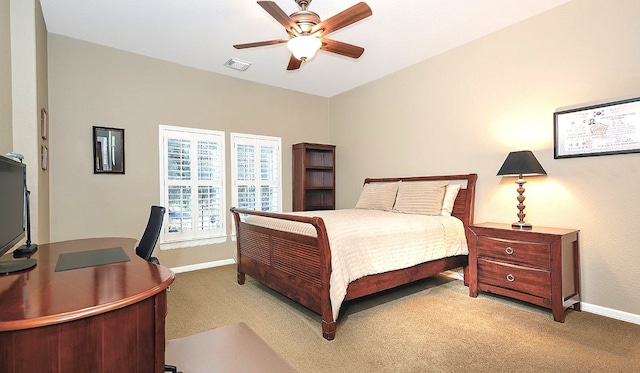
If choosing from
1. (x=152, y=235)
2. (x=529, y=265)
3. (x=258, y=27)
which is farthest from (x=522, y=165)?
(x=152, y=235)

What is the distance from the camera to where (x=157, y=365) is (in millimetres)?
1235

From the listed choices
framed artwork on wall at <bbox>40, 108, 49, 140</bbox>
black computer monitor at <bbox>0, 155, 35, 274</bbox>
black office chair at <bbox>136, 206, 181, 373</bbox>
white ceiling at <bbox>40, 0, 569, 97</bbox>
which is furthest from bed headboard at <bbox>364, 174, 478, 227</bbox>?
framed artwork on wall at <bbox>40, 108, 49, 140</bbox>

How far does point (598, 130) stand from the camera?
274 cm

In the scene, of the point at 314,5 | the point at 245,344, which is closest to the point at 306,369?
the point at 245,344

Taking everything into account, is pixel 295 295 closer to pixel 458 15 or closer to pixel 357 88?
pixel 458 15

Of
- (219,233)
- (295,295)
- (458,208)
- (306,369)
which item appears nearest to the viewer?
(306,369)

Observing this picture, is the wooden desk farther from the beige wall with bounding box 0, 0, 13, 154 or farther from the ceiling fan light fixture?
the ceiling fan light fixture

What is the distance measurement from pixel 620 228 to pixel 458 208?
1.40 m

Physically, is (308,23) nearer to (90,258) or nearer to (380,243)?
(380,243)

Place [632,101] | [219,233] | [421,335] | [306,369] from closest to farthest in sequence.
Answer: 1. [306,369]
2. [421,335]
3. [632,101]
4. [219,233]

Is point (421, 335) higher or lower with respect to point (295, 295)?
lower

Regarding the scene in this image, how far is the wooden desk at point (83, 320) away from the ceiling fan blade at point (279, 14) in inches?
73.7

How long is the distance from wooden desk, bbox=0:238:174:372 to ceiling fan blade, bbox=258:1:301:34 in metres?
1.87

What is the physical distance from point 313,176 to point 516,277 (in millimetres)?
3440
